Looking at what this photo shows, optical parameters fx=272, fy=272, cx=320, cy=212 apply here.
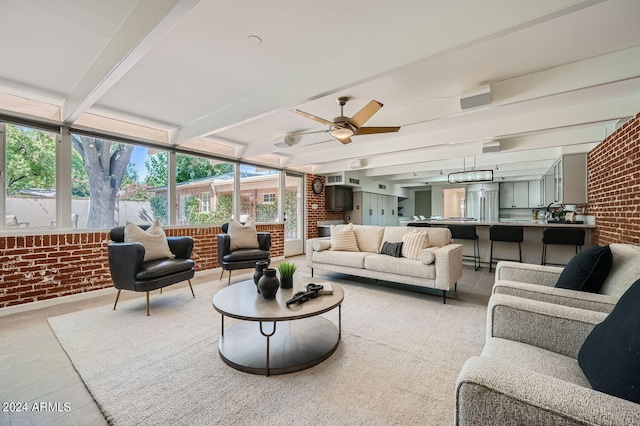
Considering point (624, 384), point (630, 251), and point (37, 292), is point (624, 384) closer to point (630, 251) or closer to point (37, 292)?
point (630, 251)

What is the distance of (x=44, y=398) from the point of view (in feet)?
5.39

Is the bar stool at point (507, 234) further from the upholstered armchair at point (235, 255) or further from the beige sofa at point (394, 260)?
the upholstered armchair at point (235, 255)

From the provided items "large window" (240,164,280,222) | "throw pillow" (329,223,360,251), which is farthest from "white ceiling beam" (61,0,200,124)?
"throw pillow" (329,223,360,251)

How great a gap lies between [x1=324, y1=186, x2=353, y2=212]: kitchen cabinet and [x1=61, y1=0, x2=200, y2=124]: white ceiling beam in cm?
574

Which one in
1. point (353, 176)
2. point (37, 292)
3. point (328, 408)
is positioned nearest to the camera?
point (328, 408)

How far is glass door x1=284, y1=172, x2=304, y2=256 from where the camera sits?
6820 millimetres

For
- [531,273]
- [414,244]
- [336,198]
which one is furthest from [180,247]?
[336,198]

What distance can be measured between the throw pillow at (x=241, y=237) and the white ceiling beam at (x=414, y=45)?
1.89 m

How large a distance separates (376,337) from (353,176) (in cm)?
589

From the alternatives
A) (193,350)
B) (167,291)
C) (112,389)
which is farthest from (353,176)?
(112,389)

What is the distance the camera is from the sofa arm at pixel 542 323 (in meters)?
1.28

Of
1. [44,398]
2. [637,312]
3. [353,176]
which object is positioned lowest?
[44,398]

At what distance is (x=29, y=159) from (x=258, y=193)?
361 cm

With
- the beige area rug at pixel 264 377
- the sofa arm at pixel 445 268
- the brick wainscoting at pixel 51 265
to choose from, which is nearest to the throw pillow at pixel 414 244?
the sofa arm at pixel 445 268
